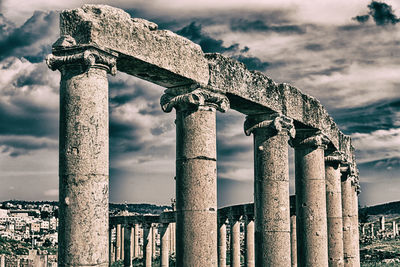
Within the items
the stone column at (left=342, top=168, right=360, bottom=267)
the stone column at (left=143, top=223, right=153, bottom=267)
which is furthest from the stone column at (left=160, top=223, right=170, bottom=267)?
the stone column at (left=342, top=168, right=360, bottom=267)

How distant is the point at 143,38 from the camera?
12820 mm

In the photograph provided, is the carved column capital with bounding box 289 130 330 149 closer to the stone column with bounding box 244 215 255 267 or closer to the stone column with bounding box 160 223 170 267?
the stone column with bounding box 244 215 255 267

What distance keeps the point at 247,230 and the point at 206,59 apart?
61.5ft

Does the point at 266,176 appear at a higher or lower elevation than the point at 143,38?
lower

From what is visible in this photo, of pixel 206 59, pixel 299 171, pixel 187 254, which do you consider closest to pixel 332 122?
pixel 299 171

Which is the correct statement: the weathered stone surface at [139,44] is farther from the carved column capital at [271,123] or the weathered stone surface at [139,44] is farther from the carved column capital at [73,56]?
the carved column capital at [271,123]

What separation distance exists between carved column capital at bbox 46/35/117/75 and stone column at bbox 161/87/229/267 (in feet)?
11.0

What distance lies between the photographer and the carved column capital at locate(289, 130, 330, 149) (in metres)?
20.1

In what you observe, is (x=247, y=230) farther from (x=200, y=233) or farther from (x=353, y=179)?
(x=200, y=233)

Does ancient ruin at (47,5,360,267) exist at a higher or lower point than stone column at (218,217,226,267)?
Answer: higher

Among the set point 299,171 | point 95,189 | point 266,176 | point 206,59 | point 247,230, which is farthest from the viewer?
point 247,230

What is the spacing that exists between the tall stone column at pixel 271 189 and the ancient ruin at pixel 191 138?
3cm

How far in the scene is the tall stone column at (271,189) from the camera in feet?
55.2

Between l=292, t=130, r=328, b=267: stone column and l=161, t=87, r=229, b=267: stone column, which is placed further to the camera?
l=292, t=130, r=328, b=267: stone column
